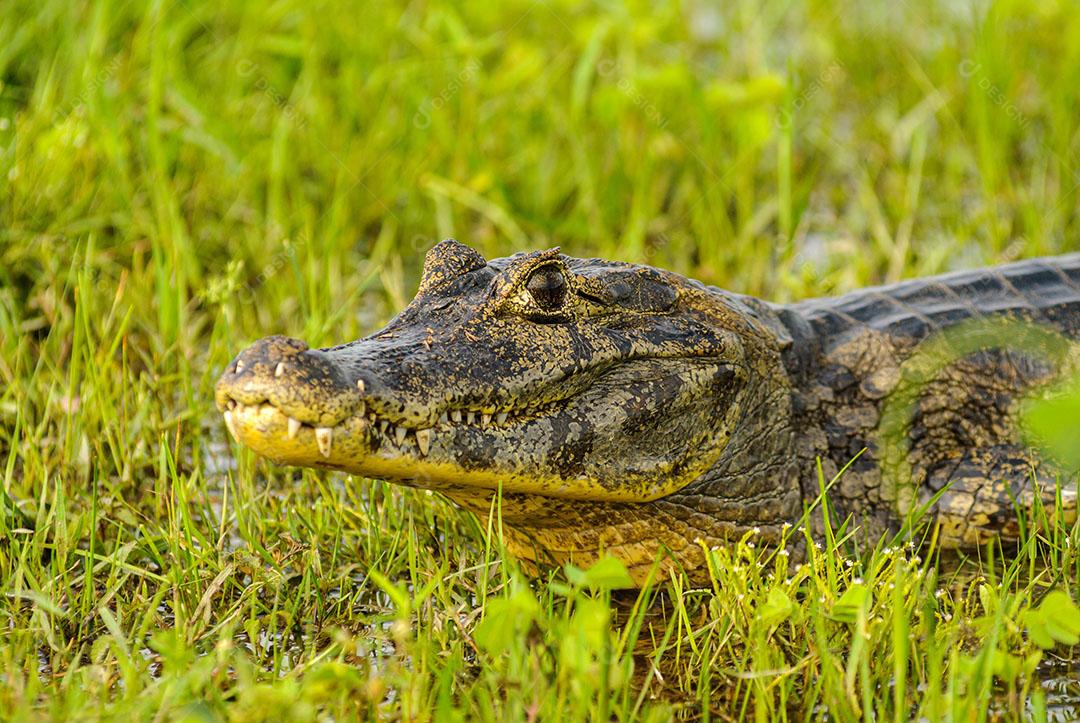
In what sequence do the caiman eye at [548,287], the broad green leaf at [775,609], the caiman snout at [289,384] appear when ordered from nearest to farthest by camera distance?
the caiman snout at [289,384] → the broad green leaf at [775,609] → the caiman eye at [548,287]

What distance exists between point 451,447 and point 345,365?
12.5 inches

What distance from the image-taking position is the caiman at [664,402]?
3.02 meters

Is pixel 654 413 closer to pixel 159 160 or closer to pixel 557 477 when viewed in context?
pixel 557 477

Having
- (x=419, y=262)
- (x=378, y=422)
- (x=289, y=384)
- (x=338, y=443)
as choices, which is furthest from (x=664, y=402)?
(x=419, y=262)

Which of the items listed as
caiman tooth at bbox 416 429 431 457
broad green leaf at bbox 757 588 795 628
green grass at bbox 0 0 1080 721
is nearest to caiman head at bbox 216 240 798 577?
caiman tooth at bbox 416 429 431 457

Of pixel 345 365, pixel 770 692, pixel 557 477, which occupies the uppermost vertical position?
pixel 345 365

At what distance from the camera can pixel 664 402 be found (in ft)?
11.5

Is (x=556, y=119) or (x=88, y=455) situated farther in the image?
(x=556, y=119)

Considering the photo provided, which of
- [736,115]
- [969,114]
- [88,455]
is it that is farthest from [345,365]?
[969,114]

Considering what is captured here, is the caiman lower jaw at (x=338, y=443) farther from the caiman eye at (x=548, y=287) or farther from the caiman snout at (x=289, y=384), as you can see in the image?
the caiman eye at (x=548, y=287)

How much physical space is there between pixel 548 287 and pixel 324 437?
86 centimetres

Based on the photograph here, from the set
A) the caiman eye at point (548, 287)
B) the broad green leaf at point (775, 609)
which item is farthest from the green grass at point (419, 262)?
the caiman eye at point (548, 287)

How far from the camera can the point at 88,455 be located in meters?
4.20

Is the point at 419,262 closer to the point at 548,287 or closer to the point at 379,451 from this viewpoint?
the point at 548,287
